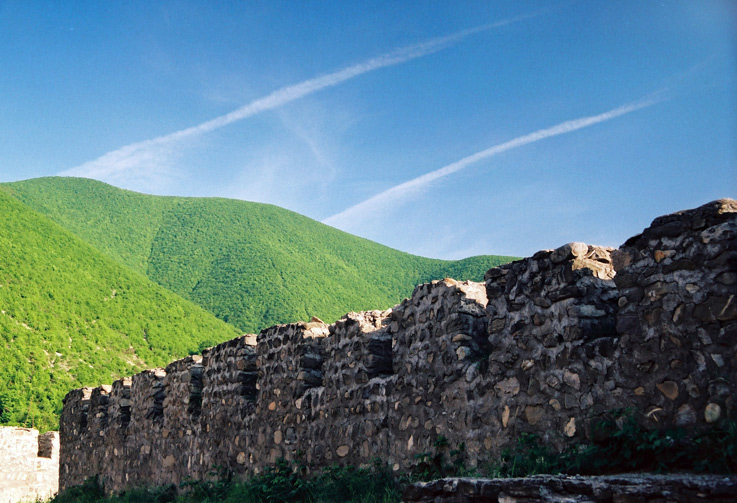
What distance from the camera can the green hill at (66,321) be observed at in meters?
32.7

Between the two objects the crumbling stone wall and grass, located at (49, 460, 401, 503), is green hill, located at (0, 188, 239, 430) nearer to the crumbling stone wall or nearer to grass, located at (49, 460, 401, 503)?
grass, located at (49, 460, 401, 503)

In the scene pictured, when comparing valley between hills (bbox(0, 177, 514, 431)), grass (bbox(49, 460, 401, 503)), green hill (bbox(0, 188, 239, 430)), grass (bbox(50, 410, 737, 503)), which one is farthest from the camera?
valley between hills (bbox(0, 177, 514, 431))

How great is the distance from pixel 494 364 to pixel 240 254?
66.7m

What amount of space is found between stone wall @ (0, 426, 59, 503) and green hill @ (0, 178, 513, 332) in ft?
95.6

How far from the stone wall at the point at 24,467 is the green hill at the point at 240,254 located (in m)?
29.1

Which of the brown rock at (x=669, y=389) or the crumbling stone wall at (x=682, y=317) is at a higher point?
the crumbling stone wall at (x=682, y=317)

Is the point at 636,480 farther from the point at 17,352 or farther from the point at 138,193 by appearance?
the point at 138,193

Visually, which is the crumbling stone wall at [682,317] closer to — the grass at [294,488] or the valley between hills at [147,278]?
the grass at [294,488]

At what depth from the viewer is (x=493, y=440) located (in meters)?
5.79

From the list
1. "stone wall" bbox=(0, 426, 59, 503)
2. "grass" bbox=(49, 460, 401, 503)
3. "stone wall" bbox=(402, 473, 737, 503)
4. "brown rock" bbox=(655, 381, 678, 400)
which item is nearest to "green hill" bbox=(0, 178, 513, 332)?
"stone wall" bbox=(0, 426, 59, 503)

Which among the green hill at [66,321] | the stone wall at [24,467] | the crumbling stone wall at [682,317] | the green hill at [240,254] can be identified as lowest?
the stone wall at [24,467]

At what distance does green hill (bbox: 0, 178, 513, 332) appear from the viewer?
187 ft

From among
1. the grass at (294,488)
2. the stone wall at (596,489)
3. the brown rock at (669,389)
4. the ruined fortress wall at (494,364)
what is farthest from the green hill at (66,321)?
the brown rock at (669,389)

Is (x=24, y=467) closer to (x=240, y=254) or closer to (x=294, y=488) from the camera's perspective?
(x=294, y=488)
